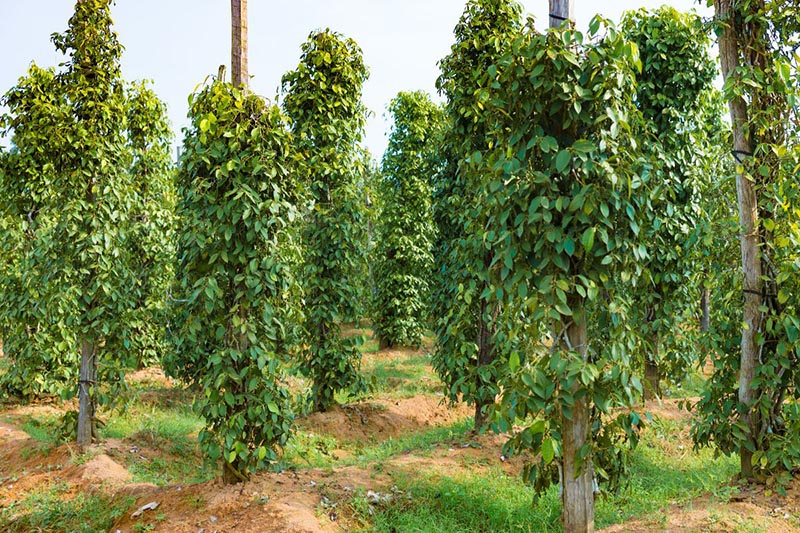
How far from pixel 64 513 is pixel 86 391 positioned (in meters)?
1.52

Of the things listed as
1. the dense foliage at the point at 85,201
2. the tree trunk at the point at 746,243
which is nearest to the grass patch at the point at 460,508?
the tree trunk at the point at 746,243

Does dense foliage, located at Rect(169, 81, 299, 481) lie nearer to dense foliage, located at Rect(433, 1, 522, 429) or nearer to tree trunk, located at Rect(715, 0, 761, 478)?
dense foliage, located at Rect(433, 1, 522, 429)

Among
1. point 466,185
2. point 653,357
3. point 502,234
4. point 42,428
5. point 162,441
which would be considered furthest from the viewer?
point 42,428

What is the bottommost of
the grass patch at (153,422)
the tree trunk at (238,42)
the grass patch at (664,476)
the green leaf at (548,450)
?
the grass patch at (664,476)

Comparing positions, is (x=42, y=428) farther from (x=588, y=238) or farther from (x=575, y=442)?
(x=588, y=238)

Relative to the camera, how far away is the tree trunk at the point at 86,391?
19.7 feet

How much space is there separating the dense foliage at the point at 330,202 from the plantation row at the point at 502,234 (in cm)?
3

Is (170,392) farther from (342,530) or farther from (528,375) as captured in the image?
(528,375)

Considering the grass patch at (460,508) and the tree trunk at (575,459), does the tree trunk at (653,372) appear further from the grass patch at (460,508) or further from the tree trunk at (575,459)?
the tree trunk at (575,459)

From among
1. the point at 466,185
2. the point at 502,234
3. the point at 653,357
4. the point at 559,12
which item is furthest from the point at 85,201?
the point at 653,357

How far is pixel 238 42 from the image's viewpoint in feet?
15.4

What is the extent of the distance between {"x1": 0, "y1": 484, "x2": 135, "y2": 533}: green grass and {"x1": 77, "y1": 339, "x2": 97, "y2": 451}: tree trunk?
3.18ft

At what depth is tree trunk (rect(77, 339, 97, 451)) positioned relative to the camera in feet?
19.7

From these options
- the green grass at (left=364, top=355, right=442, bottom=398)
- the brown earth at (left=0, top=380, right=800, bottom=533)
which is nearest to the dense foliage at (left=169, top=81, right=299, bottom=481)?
the brown earth at (left=0, top=380, right=800, bottom=533)
